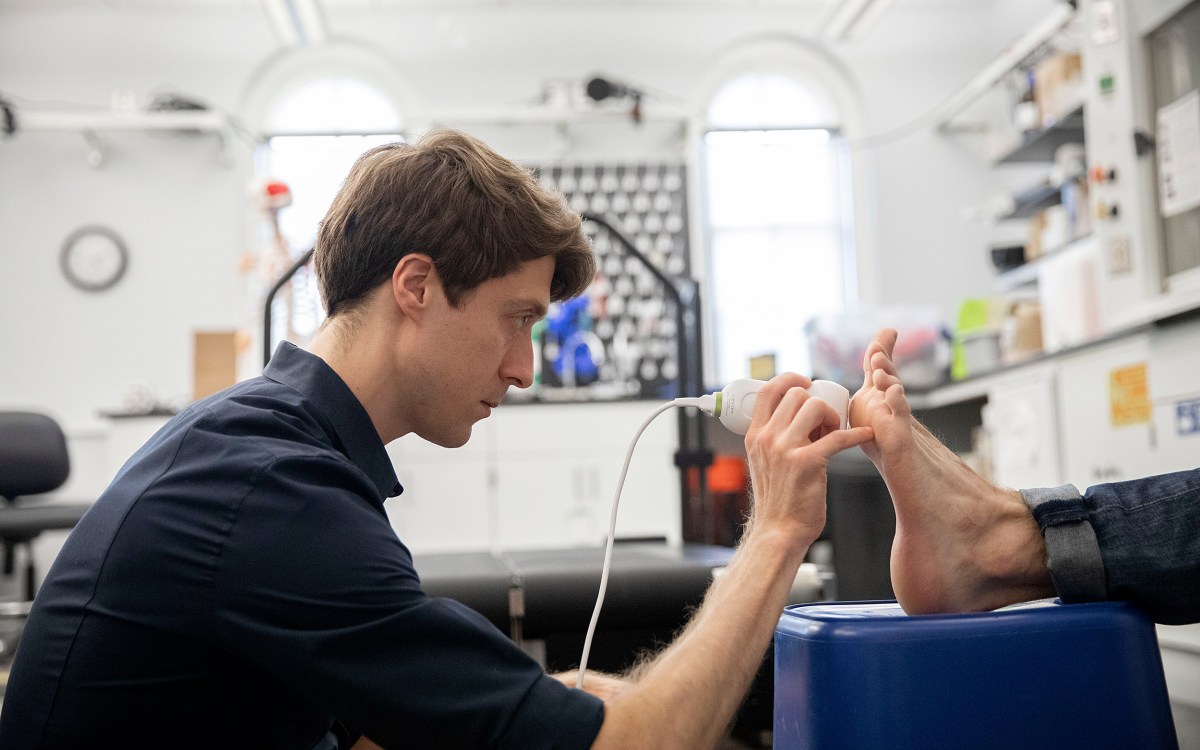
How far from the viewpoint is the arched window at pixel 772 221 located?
6297 mm

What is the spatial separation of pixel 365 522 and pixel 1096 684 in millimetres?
618

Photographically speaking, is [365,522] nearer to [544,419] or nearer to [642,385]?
[544,419]

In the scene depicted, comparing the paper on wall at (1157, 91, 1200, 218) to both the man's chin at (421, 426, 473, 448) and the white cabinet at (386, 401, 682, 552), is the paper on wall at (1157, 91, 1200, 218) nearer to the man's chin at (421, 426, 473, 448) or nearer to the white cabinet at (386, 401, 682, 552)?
the white cabinet at (386, 401, 682, 552)

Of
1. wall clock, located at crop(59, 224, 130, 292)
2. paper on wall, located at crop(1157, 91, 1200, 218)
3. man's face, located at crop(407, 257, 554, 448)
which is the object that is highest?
wall clock, located at crop(59, 224, 130, 292)

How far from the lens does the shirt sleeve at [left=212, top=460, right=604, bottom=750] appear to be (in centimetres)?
76

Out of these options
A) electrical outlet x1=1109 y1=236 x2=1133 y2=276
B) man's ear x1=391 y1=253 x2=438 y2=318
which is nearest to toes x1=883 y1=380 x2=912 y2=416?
man's ear x1=391 y1=253 x2=438 y2=318

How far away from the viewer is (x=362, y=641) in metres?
0.76

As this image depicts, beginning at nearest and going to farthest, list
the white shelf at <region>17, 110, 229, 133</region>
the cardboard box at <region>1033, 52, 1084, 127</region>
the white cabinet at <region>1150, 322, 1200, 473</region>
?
1. the white cabinet at <region>1150, 322, 1200, 473</region>
2. the cardboard box at <region>1033, 52, 1084, 127</region>
3. the white shelf at <region>17, 110, 229, 133</region>

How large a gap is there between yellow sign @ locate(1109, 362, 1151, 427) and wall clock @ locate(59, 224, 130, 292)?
5.07m

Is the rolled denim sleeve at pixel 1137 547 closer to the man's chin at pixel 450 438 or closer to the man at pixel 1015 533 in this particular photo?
the man at pixel 1015 533

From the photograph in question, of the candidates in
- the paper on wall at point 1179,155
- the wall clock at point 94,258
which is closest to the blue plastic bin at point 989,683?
the paper on wall at point 1179,155

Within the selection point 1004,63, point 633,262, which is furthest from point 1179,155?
point 633,262

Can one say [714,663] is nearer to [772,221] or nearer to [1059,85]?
[1059,85]

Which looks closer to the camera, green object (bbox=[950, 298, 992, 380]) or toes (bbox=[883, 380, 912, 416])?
toes (bbox=[883, 380, 912, 416])
